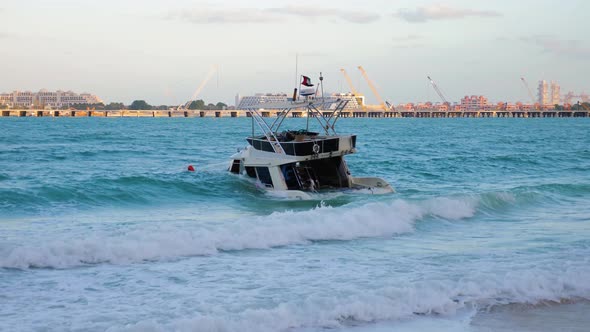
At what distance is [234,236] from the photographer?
50.0 feet

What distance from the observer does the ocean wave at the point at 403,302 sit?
374 inches

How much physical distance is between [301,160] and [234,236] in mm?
7726

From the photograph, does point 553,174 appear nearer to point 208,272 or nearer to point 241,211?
point 241,211

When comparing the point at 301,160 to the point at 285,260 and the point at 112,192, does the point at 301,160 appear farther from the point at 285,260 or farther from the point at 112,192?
the point at 285,260

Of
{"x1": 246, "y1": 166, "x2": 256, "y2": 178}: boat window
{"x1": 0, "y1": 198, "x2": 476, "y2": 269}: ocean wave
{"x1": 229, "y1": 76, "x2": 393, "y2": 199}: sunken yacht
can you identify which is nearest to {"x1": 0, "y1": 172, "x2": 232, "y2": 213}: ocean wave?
{"x1": 246, "y1": 166, "x2": 256, "y2": 178}: boat window

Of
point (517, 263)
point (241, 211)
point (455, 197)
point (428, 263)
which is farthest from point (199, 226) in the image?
point (455, 197)

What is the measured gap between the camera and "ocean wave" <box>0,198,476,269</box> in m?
13.2

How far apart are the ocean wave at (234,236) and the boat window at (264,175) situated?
5.43 meters

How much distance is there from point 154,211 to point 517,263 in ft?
38.2

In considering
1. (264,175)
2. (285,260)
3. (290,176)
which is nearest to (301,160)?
(290,176)

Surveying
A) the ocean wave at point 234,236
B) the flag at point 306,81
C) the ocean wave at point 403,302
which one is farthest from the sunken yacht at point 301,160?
the ocean wave at point 403,302

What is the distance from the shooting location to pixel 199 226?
55.5 feet

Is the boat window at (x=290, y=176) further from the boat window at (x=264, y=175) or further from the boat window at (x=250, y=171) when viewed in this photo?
the boat window at (x=250, y=171)

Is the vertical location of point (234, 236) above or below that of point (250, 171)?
below
